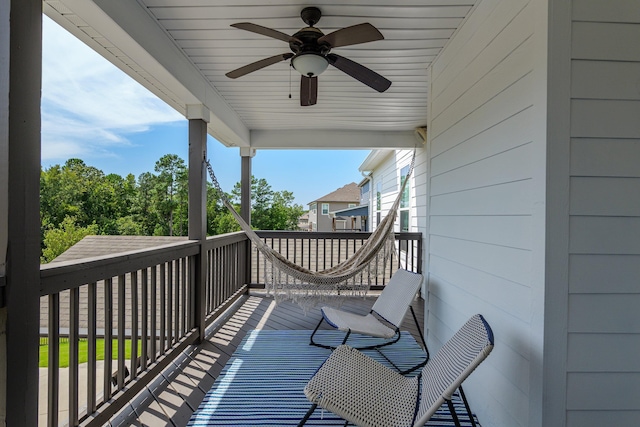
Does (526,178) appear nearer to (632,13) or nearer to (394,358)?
(632,13)

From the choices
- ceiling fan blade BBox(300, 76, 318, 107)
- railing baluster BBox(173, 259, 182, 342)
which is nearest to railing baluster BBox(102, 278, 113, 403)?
railing baluster BBox(173, 259, 182, 342)

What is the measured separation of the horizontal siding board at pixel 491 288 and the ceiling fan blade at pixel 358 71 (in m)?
1.43

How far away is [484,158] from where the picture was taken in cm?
191

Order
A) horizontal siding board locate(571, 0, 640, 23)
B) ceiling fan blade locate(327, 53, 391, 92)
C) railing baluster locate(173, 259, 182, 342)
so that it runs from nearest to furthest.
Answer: horizontal siding board locate(571, 0, 640, 23) < ceiling fan blade locate(327, 53, 391, 92) < railing baluster locate(173, 259, 182, 342)

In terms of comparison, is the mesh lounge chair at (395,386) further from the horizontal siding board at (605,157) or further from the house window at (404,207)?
the house window at (404,207)

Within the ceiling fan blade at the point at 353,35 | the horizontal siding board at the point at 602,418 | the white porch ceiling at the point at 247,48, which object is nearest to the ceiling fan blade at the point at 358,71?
the ceiling fan blade at the point at 353,35

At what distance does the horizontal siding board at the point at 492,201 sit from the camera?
5.03ft

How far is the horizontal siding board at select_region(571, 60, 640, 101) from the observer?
1367mm

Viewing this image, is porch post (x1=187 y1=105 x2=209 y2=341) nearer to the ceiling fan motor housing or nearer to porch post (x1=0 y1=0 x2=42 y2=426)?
the ceiling fan motor housing

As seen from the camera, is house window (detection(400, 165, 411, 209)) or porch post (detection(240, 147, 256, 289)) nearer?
Result: porch post (detection(240, 147, 256, 289))

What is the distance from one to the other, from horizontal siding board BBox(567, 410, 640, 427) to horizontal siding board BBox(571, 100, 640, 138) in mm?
1211

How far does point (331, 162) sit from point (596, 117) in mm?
29492

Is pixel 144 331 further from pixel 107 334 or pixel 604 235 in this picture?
pixel 604 235

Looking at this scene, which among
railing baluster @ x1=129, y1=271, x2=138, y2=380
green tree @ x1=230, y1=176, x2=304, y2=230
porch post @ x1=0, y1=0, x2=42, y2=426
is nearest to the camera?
porch post @ x1=0, y1=0, x2=42, y2=426
